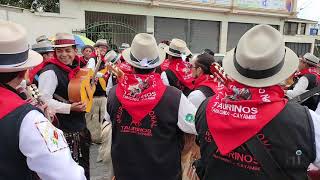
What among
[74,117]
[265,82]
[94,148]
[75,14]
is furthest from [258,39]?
[75,14]

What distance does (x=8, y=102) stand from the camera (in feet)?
5.70

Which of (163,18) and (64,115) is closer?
(64,115)

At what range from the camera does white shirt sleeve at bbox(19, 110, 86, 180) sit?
1661 millimetres

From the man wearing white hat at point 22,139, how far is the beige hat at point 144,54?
1.12 metres

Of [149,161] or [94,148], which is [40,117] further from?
[94,148]

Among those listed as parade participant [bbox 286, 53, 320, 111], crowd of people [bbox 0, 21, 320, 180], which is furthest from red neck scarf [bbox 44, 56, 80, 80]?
parade participant [bbox 286, 53, 320, 111]

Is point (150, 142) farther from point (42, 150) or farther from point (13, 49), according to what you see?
point (13, 49)

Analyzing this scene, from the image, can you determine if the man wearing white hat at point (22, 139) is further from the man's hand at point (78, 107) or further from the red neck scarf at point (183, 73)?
the red neck scarf at point (183, 73)

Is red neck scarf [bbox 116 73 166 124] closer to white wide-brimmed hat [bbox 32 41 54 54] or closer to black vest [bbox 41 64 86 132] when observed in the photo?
black vest [bbox 41 64 86 132]

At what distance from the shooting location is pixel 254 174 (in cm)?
181

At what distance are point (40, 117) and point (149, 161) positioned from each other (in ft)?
3.90

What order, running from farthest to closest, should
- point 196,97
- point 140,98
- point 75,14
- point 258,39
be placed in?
point 75,14 < point 196,97 < point 140,98 < point 258,39

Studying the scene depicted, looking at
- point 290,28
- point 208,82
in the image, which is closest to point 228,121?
point 208,82

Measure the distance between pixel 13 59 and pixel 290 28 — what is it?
84.9 feet
